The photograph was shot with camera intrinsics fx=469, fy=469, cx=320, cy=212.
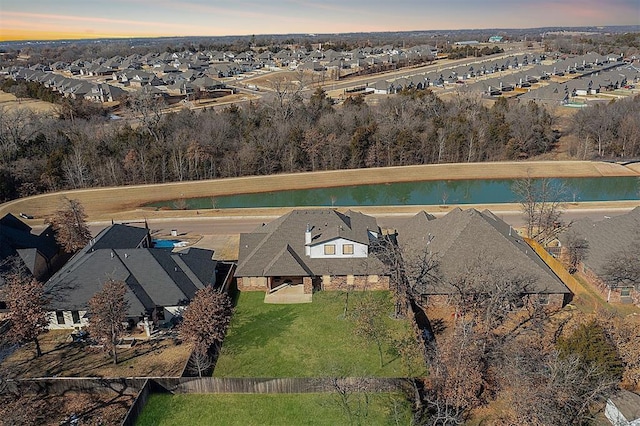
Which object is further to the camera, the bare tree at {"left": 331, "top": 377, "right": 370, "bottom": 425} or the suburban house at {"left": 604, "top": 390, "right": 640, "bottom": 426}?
the bare tree at {"left": 331, "top": 377, "right": 370, "bottom": 425}

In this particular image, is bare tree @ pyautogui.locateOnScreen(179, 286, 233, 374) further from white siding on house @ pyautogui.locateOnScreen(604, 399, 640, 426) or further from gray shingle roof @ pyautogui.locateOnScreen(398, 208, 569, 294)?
white siding on house @ pyautogui.locateOnScreen(604, 399, 640, 426)

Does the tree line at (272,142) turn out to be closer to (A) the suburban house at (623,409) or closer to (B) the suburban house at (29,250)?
(B) the suburban house at (29,250)

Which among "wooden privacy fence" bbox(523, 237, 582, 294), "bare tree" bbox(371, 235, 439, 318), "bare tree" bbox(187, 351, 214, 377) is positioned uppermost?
"bare tree" bbox(371, 235, 439, 318)

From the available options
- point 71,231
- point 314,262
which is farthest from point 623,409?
point 71,231

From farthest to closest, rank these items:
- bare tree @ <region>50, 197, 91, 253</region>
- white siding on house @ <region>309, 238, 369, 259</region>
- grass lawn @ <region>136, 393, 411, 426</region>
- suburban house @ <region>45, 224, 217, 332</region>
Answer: bare tree @ <region>50, 197, 91, 253</region> → white siding on house @ <region>309, 238, 369, 259</region> → suburban house @ <region>45, 224, 217, 332</region> → grass lawn @ <region>136, 393, 411, 426</region>

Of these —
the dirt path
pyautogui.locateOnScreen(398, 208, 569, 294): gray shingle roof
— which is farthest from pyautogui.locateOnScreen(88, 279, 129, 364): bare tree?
the dirt path

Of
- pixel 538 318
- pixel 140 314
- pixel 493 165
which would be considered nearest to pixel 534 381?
pixel 538 318
